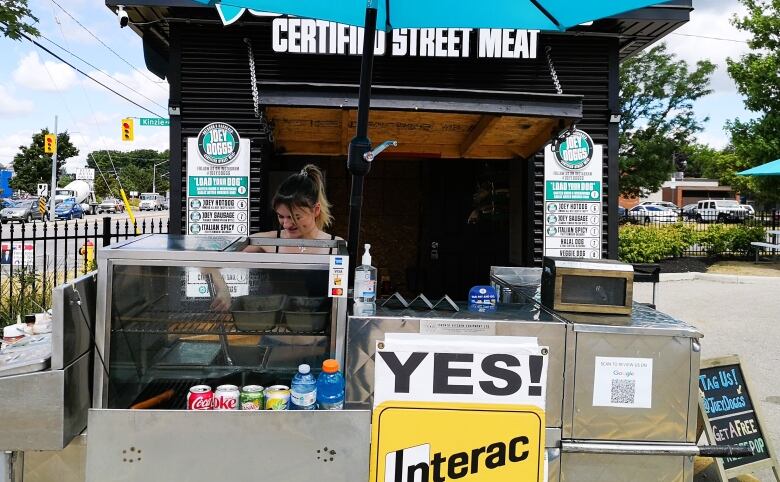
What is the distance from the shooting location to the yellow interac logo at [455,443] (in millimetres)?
2617

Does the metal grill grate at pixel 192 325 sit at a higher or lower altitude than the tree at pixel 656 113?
lower

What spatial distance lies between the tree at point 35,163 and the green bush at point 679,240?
44.1 metres

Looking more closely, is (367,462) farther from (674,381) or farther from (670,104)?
(670,104)

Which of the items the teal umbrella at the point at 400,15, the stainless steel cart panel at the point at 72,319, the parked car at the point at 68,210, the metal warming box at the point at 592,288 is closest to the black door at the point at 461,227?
the teal umbrella at the point at 400,15

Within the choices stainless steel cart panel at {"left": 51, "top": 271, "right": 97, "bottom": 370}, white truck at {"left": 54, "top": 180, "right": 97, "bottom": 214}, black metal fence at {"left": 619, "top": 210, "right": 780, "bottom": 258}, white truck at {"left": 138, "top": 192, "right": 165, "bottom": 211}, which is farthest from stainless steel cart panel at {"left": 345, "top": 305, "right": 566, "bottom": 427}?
white truck at {"left": 138, "top": 192, "right": 165, "bottom": 211}

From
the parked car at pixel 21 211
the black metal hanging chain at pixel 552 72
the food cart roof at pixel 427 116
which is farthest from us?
the parked car at pixel 21 211

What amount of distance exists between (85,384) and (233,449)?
0.77m

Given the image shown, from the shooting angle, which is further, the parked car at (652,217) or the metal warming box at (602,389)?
the parked car at (652,217)

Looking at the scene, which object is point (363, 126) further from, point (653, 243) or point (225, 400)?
point (653, 243)

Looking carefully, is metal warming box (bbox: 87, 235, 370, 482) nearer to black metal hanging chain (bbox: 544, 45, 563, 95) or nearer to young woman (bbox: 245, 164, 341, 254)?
young woman (bbox: 245, 164, 341, 254)

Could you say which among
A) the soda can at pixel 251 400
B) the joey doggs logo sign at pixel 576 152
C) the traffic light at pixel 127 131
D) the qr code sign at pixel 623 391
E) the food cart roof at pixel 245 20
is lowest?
the soda can at pixel 251 400

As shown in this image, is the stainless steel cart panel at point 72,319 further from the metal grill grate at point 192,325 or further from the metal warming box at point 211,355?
the metal grill grate at point 192,325

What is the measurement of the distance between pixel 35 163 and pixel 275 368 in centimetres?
5326

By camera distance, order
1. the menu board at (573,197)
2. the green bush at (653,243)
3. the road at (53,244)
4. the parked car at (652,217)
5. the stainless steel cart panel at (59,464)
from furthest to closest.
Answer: the parked car at (652,217)
the green bush at (653,243)
the road at (53,244)
the menu board at (573,197)
the stainless steel cart panel at (59,464)
